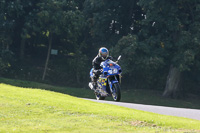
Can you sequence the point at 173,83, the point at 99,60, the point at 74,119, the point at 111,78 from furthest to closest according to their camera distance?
the point at 173,83, the point at 99,60, the point at 111,78, the point at 74,119

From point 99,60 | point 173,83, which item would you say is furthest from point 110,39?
point 99,60

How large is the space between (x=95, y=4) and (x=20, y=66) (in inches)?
400

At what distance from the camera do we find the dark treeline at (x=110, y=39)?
113 ft

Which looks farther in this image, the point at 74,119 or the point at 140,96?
the point at 140,96

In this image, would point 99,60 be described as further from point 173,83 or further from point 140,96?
point 173,83

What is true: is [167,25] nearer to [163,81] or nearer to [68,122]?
[163,81]

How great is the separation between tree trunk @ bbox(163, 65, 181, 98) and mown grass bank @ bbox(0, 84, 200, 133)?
22.5m

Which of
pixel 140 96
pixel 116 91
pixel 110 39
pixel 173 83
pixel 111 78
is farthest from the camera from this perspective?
Result: pixel 110 39

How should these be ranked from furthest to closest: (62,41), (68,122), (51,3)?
(62,41)
(51,3)
(68,122)

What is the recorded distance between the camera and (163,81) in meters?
40.0

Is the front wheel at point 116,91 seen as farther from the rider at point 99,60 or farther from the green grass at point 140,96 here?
the green grass at point 140,96

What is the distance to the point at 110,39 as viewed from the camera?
4003 cm

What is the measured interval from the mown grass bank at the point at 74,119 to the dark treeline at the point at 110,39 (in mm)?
19954

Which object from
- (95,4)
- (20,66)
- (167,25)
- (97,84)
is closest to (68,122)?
(97,84)
